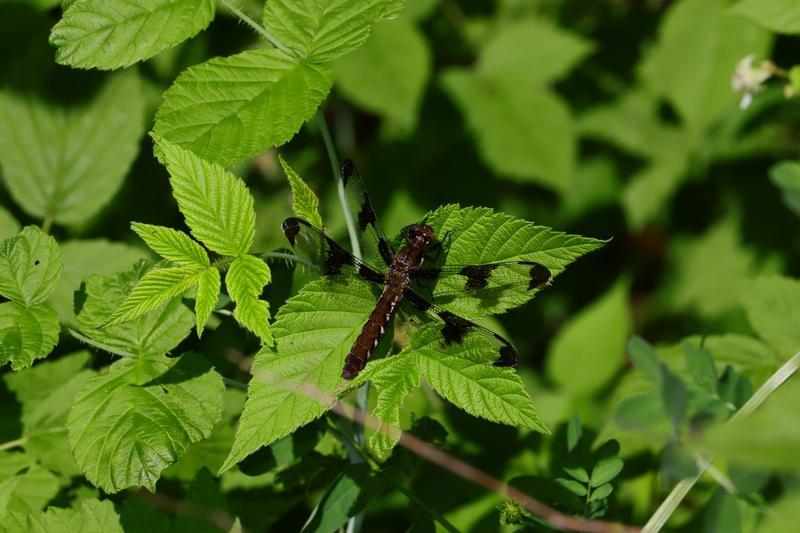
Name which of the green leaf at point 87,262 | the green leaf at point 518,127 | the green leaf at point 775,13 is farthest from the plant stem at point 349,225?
the green leaf at point 518,127

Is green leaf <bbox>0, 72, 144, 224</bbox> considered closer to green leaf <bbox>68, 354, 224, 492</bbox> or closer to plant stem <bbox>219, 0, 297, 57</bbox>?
plant stem <bbox>219, 0, 297, 57</bbox>

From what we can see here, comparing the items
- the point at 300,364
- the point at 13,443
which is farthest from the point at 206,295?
the point at 13,443

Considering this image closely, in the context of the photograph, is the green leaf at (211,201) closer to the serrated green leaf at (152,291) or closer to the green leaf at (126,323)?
the serrated green leaf at (152,291)

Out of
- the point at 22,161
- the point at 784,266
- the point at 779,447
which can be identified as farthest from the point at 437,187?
the point at 779,447

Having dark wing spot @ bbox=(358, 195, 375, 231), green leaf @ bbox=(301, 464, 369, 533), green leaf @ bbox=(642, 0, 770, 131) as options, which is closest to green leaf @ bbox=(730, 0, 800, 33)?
green leaf @ bbox=(642, 0, 770, 131)

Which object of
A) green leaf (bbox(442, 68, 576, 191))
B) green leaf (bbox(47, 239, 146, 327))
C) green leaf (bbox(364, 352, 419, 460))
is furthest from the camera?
green leaf (bbox(442, 68, 576, 191))

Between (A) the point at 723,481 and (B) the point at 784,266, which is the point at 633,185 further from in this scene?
(A) the point at 723,481

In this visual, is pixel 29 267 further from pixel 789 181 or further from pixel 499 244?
pixel 789 181
